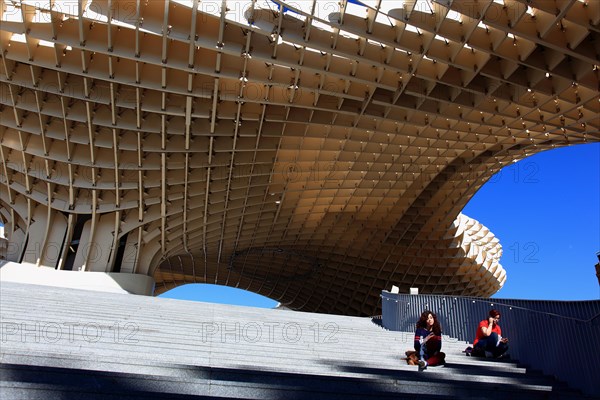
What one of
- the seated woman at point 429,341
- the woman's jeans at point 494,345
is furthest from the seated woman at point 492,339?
the seated woman at point 429,341

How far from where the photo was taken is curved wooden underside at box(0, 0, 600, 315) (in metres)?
17.0

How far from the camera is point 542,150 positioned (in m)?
31.5

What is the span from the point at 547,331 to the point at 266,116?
1691cm

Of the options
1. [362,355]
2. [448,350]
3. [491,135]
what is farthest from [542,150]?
[362,355]

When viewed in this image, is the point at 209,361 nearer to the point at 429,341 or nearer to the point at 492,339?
the point at 429,341

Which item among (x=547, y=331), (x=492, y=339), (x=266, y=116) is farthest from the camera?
(x=266, y=116)

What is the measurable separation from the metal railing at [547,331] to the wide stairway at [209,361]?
14.1 inches

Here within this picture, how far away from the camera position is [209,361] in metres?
8.47

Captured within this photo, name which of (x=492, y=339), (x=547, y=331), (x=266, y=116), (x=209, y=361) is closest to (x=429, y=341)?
(x=492, y=339)

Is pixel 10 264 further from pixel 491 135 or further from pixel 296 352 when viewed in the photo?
pixel 491 135

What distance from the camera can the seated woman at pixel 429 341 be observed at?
9.24 m

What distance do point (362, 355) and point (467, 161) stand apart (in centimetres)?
2384

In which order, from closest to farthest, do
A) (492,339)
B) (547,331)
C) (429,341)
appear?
(429,341), (547,331), (492,339)

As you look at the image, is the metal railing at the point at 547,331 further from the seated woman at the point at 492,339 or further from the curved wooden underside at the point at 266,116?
the curved wooden underside at the point at 266,116
